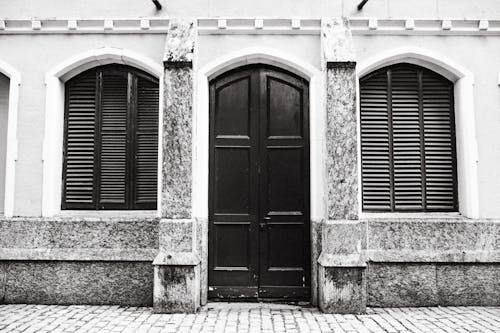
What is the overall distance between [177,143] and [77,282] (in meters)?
2.64

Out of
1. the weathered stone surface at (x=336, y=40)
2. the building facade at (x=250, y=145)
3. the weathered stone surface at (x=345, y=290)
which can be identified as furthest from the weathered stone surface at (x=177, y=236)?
the weathered stone surface at (x=336, y=40)

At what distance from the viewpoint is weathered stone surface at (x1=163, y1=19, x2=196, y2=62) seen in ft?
22.1

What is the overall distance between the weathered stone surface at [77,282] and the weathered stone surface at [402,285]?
11.1 ft

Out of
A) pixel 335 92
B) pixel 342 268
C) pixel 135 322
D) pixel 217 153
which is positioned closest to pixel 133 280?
pixel 135 322

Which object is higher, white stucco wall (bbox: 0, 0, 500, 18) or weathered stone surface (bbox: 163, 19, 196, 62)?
white stucco wall (bbox: 0, 0, 500, 18)

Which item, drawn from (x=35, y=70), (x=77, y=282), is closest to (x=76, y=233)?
(x=77, y=282)

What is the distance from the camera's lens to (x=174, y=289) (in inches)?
255

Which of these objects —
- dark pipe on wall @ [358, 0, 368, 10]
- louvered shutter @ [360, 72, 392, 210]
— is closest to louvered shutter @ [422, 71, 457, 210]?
louvered shutter @ [360, 72, 392, 210]

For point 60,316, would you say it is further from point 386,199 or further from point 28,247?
point 386,199

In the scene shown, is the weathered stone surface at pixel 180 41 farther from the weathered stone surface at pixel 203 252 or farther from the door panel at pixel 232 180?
the weathered stone surface at pixel 203 252

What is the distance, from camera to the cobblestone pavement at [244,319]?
5.80 meters

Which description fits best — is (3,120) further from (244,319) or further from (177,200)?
(244,319)

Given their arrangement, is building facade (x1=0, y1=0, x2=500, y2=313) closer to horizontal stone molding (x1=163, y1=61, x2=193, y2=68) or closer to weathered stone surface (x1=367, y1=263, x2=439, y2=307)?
weathered stone surface (x1=367, y1=263, x2=439, y2=307)

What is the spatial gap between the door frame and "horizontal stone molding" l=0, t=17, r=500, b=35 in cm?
42
